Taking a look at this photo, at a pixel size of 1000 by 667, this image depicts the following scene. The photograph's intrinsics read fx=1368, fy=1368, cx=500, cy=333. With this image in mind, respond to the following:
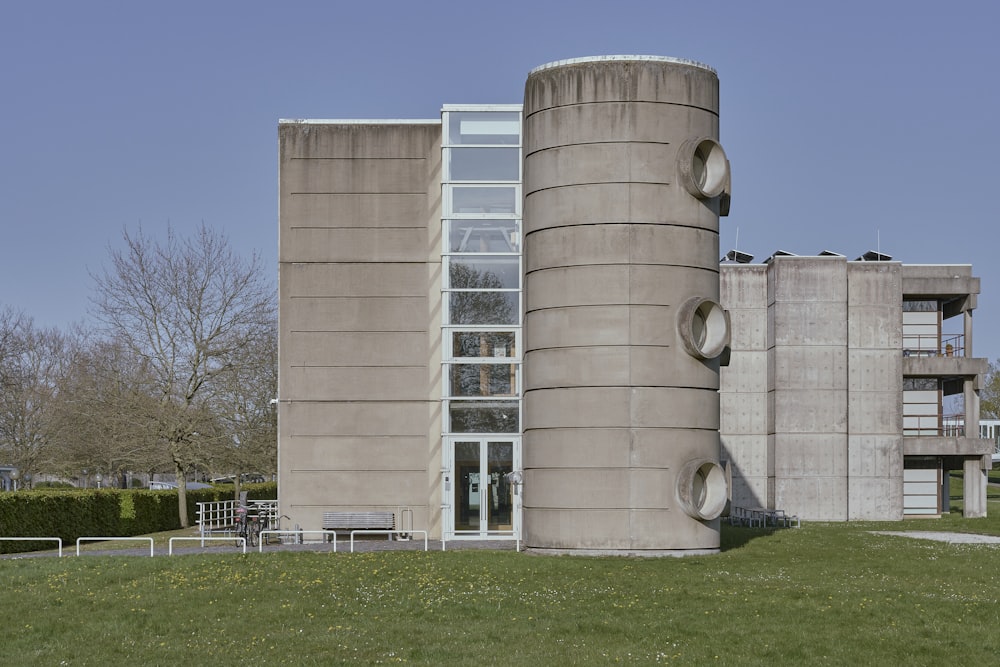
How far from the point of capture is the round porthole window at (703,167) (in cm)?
2938

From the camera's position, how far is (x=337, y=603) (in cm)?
2159

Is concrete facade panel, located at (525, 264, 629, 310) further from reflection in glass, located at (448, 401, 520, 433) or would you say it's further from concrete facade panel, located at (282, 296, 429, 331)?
concrete facade panel, located at (282, 296, 429, 331)

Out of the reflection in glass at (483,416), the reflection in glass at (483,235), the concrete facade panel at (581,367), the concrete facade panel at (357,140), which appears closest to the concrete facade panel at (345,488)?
the reflection in glass at (483,416)

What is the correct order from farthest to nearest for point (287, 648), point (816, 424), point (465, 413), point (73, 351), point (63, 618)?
point (73, 351)
point (816, 424)
point (465, 413)
point (63, 618)
point (287, 648)

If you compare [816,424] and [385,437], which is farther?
[816,424]

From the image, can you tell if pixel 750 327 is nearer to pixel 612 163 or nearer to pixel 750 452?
pixel 750 452

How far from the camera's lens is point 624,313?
29.0 m

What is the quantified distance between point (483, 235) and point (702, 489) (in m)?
9.05

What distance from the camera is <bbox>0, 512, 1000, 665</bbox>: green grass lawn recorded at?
1805cm

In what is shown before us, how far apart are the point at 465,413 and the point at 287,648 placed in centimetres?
1593

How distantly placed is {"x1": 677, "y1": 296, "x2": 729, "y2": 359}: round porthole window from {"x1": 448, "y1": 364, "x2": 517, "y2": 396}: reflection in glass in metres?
5.86

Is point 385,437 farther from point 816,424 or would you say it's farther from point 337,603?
point 816,424

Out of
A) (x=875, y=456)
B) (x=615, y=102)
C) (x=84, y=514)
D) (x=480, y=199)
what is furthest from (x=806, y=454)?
(x=84, y=514)

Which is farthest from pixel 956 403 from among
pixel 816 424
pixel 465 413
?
pixel 465 413
